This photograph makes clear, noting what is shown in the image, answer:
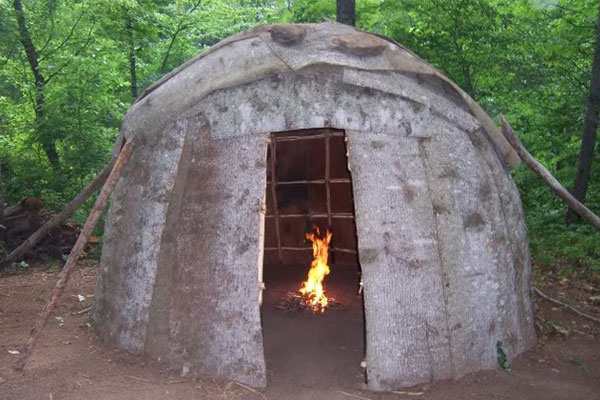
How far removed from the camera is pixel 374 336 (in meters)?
4.50

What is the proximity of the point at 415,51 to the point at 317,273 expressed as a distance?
214 inches

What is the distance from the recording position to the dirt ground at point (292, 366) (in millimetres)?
4551

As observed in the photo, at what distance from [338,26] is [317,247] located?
4372mm

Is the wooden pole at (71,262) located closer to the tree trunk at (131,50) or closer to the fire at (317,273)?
the fire at (317,273)

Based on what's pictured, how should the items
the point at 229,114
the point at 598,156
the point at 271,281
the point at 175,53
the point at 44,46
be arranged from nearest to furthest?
the point at 229,114, the point at 271,281, the point at 598,156, the point at 44,46, the point at 175,53

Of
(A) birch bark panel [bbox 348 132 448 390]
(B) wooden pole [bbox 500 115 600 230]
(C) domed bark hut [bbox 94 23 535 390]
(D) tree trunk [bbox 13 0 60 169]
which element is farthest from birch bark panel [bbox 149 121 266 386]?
(D) tree trunk [bbox 13 0 60 169]

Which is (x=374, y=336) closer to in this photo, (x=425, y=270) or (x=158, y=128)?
(x=425, y=270)

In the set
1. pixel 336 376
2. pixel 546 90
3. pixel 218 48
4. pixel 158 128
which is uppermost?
pixel 546 90

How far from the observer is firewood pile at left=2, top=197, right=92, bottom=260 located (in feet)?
33.0

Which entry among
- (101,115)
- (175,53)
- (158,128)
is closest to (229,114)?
(158,128)

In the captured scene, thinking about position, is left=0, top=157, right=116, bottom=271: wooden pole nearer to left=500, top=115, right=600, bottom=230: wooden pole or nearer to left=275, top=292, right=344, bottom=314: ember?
left=275, top=292, right=344, bottom=314: ember

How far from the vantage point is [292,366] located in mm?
5340

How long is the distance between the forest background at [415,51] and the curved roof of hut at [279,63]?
11.1 ft

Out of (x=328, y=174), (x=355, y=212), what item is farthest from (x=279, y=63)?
(x=328, y=174)
